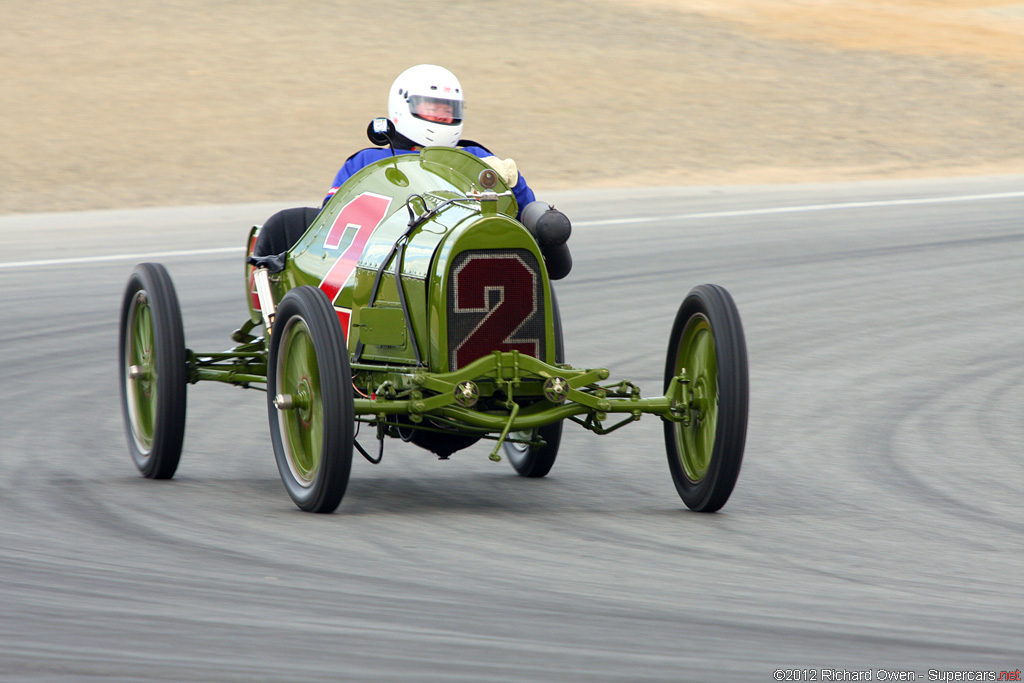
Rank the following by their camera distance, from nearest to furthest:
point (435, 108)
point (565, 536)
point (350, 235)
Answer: point (565, 536) < point (350, 235) < point (435, 108)

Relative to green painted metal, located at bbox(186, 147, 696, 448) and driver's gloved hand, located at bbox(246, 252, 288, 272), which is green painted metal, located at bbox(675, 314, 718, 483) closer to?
green painted metal, located at bbox(186, 147, 696, 448)

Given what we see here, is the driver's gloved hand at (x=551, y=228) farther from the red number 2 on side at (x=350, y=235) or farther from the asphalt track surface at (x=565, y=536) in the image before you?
the asphalt track surface at (x=565, y=536)

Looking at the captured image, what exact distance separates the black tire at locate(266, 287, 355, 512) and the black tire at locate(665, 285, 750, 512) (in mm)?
1440

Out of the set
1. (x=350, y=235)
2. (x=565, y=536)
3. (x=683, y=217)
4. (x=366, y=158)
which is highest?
(x=366, y=158)

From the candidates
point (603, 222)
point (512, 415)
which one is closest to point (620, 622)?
point (512, 415)

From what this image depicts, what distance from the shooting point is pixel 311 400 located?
6.25m

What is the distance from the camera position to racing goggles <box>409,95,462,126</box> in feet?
24.2

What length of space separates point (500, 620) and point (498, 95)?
991 inches

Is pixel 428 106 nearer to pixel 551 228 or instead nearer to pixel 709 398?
pixel 551 228

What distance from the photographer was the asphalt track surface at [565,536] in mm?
4418

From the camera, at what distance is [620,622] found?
468cm

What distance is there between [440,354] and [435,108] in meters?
1.70

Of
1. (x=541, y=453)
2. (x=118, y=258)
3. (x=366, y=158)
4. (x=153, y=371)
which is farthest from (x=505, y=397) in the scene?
(x=118, y=258)

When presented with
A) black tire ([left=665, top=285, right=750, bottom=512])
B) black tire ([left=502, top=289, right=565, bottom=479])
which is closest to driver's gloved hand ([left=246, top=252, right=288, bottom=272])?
black tire ([left=502, top=289, right=565, bottom=479])
